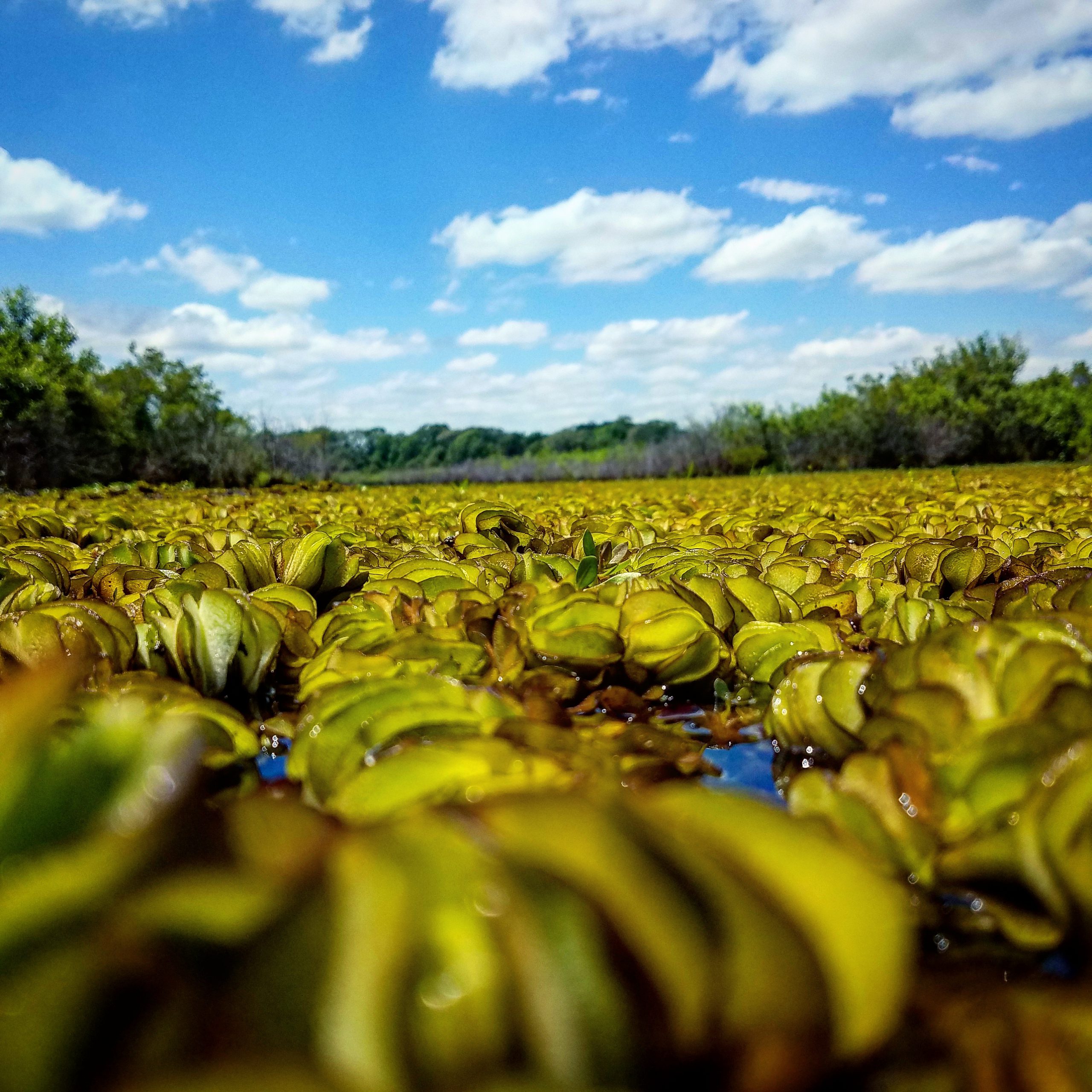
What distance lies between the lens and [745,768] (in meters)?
1.02

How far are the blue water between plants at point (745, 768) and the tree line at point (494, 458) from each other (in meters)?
16.1


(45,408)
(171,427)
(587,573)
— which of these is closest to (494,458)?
(171,427)

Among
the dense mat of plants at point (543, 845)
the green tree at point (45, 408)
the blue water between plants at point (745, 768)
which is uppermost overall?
the green tree at point (45, 408)

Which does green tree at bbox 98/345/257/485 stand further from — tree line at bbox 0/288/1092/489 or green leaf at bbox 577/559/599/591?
green leaf at bbox 577/559/599/591

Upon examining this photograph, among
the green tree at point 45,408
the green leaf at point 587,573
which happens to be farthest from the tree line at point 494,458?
the green leaf at point 587,573

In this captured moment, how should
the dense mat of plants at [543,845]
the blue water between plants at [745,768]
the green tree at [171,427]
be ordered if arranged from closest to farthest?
1. the dense mat of plants at [543,845]
2. the blue water between plants at [745,768]
3. the green tree at [171,427]

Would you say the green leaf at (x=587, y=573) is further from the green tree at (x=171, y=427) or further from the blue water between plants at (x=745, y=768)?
the green tree at (x=171, y=427)

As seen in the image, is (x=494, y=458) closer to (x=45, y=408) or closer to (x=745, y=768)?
(x=45, y=408)

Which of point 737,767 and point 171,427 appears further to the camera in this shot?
point 171,427

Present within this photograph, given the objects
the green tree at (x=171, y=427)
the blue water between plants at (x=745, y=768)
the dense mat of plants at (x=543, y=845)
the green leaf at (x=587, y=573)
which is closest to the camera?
the dense mat of plants at (x=543, y=845)

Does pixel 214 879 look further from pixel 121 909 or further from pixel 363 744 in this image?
pixel 363 744

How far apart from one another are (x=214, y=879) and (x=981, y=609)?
1.33 meters

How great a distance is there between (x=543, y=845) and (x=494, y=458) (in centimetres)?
4534

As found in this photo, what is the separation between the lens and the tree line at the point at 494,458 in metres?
24.7
